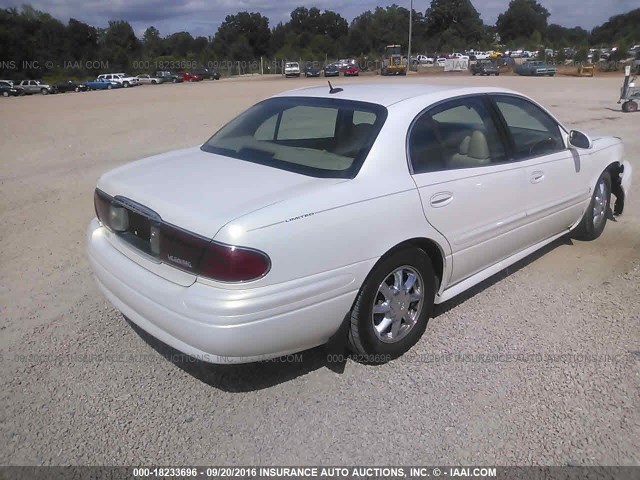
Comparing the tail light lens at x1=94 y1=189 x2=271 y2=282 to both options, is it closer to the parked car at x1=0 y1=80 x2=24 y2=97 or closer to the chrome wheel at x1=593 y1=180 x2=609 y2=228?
the chrome wheel at x1=593 y1=180 x2=609 y2=228

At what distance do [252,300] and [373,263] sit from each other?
748 mm

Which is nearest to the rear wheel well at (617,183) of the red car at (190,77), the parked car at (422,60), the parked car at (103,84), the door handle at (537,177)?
the door handle at (537,177)

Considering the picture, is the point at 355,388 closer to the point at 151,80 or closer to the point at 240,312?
the point at 240,312

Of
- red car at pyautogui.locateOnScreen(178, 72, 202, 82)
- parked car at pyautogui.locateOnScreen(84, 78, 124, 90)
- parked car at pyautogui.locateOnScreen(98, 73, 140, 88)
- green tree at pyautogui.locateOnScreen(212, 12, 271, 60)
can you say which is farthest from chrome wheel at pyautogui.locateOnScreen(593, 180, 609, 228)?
green tree at pyautogui.locateOnScreen(212, 12, 271, 60)

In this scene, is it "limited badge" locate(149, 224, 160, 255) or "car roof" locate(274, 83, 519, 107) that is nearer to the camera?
"limited badge" locate(149, 224, 160, 255)

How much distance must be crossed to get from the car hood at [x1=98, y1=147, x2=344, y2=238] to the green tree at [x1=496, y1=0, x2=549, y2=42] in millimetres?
138435

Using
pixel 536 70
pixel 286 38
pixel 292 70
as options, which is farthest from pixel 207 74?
pixel 286 38

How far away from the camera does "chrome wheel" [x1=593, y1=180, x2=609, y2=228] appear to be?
200 inches

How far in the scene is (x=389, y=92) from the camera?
3.66 m

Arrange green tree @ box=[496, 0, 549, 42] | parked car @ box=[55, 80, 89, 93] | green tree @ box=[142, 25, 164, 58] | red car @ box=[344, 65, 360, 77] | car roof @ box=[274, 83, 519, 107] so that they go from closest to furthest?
1. car roof @ box=[274, 83, 519, 107]
2. parked car @ box=[55, 80, 89, 93]
3. red car @ box=[344, 65, 360, 77]
4. green tree @ box=[142, 25, 164, 58]
5. green tree @ box=[496, 0, 549, 42]

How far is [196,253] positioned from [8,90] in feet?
169

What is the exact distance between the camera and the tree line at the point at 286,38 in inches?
2886

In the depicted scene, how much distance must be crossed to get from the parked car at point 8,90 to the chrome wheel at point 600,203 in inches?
2007

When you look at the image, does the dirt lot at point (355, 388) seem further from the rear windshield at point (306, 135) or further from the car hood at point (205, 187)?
the rear windshield at point (306, 135)
